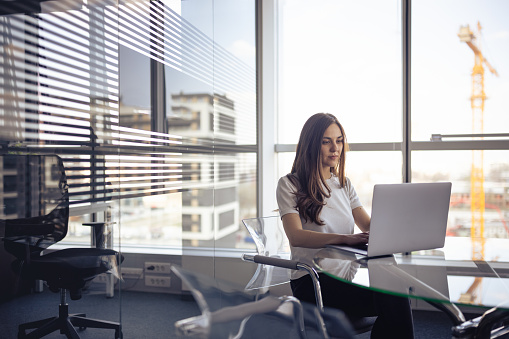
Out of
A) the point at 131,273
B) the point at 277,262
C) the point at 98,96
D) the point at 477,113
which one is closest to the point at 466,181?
the point at 477,113

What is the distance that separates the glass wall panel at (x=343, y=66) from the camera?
3734 mm

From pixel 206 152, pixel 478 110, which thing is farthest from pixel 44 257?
pixel 478 110

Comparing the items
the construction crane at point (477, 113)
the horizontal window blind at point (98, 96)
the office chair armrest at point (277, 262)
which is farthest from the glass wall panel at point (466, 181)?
the office chair armrest at point (277, 262)

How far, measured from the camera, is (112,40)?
213 cm

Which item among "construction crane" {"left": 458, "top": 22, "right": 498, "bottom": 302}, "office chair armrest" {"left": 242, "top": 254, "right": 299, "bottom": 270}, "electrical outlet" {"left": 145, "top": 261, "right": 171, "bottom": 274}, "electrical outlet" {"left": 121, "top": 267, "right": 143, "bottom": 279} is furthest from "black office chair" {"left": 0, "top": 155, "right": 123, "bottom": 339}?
"construction crane" {"left": 458, "top": 22, "right": 498, "bottom": 302}

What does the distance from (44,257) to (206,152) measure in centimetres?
137

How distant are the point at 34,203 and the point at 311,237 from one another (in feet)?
3.91

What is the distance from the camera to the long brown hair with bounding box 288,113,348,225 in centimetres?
231

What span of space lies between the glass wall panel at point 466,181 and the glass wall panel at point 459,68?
0.19 m

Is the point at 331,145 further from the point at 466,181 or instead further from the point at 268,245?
the point at 466,181

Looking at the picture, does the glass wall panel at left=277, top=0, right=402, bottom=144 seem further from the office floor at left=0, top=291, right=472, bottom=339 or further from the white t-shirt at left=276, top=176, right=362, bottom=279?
the office floor at left=0, top=291, right=472, bottom=339

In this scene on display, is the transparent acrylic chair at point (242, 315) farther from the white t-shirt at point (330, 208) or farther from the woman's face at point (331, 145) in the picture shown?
the woman's face at point (331, 145)

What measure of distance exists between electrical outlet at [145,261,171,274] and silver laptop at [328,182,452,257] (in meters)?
1.15

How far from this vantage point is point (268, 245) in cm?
248
